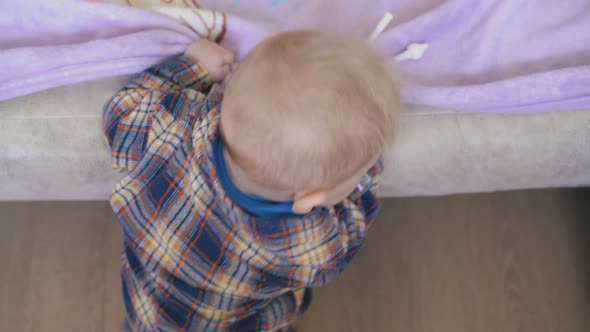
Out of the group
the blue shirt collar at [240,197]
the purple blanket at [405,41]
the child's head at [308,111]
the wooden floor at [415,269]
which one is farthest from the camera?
the wooden floor at [415,269]

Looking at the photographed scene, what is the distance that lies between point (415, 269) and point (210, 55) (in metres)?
0.65

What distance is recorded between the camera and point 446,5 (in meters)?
0.89

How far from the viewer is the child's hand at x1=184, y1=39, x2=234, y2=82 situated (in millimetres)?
866

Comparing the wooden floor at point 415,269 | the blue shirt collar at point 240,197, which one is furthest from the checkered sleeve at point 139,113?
the wooden floor at point 415,269

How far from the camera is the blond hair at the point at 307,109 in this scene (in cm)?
56

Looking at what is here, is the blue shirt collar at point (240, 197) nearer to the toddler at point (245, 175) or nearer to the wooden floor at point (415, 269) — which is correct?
the toddler at point (245, 175)

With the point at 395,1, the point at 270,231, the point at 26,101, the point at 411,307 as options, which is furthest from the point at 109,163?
the point at 411,307

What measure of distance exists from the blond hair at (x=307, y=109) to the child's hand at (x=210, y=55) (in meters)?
0.26

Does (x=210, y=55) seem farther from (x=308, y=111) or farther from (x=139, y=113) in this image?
(x=308, y=111)

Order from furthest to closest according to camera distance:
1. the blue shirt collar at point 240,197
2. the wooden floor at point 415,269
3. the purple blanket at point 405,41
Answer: the wooden floor at point 415,269 → the purple blanket at point 405,41 → the blue shirt collar at point 240,197

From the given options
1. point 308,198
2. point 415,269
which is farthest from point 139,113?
point 415,269

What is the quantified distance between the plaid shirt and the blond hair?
13 cm

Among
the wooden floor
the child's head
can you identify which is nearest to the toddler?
the child's head

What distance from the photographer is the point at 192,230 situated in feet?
2.47
